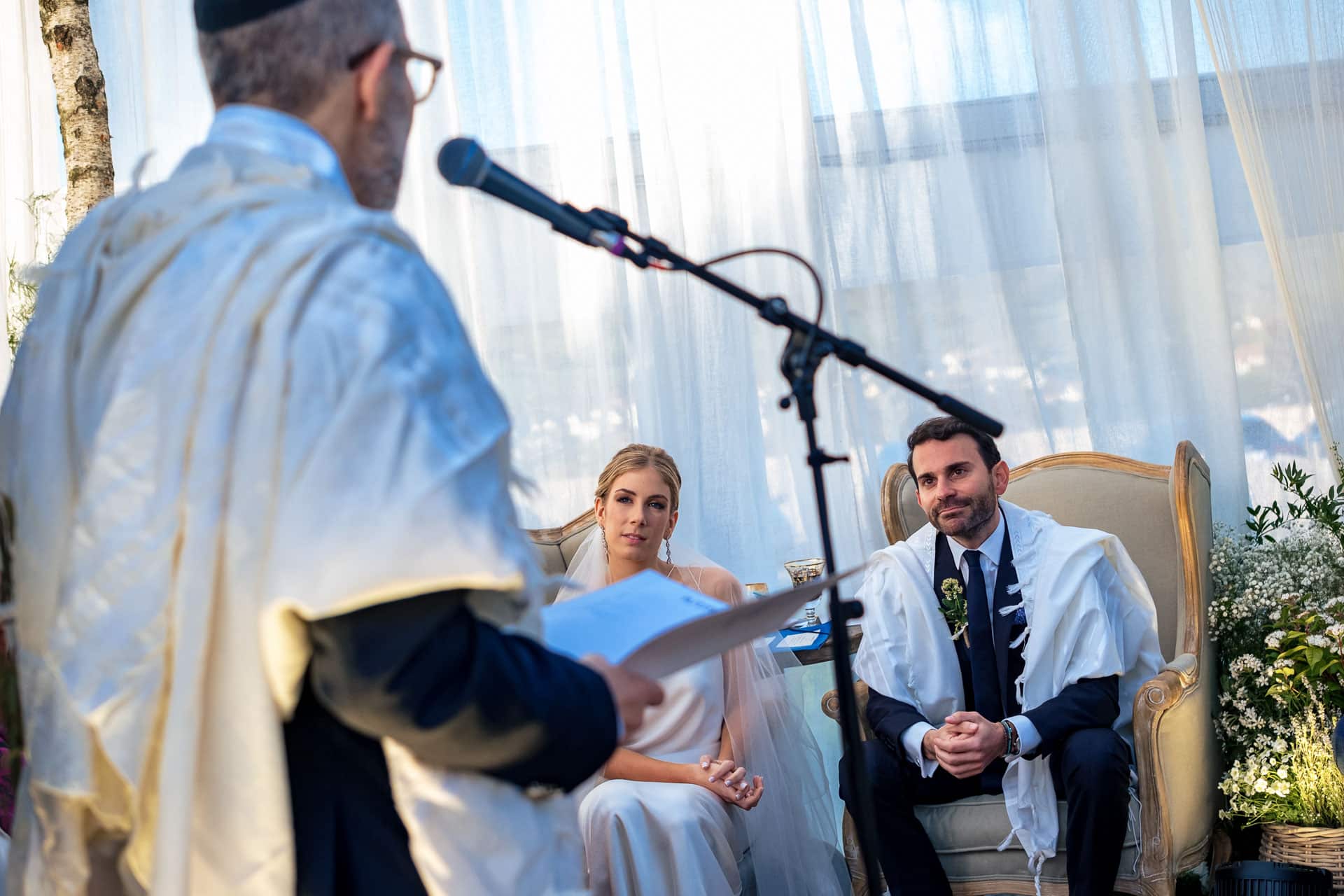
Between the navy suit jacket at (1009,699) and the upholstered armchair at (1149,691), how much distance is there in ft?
0.29

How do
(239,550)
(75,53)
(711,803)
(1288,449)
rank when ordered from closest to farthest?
(239,550) < (711,803) < (75,53) < (1288,449)

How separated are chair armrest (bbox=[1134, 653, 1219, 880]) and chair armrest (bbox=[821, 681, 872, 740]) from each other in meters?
0.71

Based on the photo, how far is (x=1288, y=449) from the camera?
446cm

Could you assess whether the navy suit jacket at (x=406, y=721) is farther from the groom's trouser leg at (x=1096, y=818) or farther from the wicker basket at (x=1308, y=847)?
the wicker basket at (x=1308, y=847)

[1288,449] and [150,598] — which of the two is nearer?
[150,598]

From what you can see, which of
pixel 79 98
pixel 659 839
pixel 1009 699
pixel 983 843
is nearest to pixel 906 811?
pixel 983 843

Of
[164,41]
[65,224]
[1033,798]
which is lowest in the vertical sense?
[1033,798]

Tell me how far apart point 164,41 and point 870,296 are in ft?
9.75

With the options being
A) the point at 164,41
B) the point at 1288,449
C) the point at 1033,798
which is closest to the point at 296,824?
the point at 1033,798

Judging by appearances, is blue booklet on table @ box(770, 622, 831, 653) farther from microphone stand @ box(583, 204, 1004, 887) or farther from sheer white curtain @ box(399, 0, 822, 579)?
microphone stand @ box(583, 204, 1004, 887)

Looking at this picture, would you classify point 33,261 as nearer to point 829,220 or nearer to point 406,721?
point 829,220

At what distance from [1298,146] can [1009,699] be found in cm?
244

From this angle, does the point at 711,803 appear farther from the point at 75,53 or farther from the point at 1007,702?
the point at 75,53

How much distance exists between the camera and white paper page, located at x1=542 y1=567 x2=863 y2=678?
3.93 ft
